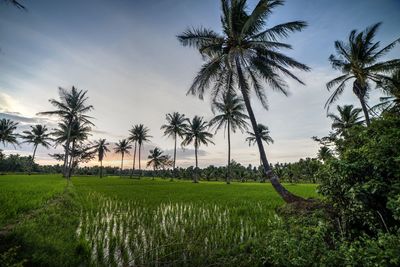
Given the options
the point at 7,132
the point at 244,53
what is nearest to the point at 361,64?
the point at 244,53

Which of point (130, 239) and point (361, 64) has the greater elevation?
point (361, 64)

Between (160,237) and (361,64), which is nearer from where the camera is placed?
(160,237)

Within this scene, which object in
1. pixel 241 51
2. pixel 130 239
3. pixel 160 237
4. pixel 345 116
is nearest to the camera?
pixel 130 239

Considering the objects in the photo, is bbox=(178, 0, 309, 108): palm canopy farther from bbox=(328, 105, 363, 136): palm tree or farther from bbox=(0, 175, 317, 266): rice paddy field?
bbox=(328, 105, 363, 136): palm tree

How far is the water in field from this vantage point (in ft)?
13.1

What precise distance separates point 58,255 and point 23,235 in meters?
1.45

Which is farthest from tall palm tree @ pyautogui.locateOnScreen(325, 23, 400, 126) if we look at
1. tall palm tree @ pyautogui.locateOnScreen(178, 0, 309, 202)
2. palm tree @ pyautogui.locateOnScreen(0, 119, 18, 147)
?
palm tree @ pyautogui.locateOnScreen(0, 119, 18, 147)

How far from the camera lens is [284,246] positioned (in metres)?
3.70

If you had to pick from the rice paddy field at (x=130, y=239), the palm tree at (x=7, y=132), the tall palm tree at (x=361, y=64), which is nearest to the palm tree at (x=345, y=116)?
the tall palm tree at (x=361, y=64)

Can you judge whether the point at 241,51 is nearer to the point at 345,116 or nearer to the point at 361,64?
the point at 361,64

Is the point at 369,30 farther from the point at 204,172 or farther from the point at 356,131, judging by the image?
the point at 204,172

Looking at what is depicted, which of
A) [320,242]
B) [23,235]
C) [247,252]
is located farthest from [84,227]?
[320,242]

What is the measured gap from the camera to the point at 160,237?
5.23 meters

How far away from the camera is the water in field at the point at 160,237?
3992mm
